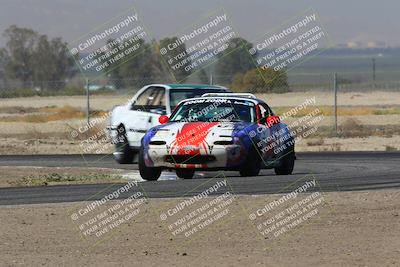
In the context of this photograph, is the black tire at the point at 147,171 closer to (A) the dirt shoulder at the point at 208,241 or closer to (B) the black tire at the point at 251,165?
(B) the black tire at the point at 251,165

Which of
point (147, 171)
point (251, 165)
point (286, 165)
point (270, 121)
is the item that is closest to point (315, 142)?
point (286, 165)

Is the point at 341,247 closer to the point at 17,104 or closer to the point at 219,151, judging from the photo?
the point at 219,151

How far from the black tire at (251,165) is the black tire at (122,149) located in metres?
5.02

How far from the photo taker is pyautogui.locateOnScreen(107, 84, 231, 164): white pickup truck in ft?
84.3

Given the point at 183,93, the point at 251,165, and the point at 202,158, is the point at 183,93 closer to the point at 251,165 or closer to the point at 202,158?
the point at 251,165

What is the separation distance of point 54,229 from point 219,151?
6375 millimetres

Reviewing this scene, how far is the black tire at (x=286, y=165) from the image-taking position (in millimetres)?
22859

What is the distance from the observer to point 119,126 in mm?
26406

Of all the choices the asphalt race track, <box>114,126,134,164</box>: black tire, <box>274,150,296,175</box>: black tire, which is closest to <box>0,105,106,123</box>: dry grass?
the asphalt race track

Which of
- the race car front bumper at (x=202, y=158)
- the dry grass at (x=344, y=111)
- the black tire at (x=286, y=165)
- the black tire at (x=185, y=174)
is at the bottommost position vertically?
the dry grass at (x=344, y=111)

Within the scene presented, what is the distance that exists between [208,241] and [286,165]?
9.06 meters

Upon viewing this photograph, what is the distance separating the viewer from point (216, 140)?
20.8m

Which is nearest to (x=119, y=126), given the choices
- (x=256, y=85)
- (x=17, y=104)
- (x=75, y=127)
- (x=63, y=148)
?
(x=63, y=148)

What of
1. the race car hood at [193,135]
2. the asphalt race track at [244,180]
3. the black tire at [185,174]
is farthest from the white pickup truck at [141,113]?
the race car hood at [193,135]
